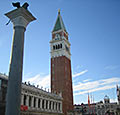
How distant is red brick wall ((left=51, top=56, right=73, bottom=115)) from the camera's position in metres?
65.0

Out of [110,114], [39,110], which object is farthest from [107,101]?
[39,110]

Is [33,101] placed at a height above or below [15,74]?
below

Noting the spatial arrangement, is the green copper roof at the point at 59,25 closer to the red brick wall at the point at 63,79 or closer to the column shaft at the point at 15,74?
the red brick wall at the point at 63,79

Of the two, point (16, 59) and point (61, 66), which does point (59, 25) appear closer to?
point (61, 66)

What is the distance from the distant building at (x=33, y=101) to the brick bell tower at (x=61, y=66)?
11414 millimetres

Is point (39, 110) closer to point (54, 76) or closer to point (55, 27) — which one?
point (54, 76)

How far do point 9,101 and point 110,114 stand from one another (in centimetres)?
9229

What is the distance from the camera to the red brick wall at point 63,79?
65.0 meters

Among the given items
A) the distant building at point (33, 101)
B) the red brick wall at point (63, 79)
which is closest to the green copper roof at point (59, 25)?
the red brick wall at point (63, 79)

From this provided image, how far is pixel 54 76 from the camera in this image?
6919cm

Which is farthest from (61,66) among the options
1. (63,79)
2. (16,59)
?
(16,59)

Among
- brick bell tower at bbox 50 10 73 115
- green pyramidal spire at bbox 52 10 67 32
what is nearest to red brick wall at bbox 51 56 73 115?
brick bell tower at bbox 50 10 73 115

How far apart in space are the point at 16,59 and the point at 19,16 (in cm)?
318

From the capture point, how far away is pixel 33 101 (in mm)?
41000
